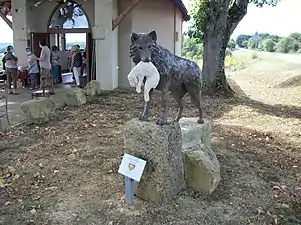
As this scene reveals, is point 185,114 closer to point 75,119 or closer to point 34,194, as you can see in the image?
point 75,119

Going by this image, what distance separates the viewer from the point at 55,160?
520 cm

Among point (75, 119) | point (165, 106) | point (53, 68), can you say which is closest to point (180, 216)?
point (165, 106)

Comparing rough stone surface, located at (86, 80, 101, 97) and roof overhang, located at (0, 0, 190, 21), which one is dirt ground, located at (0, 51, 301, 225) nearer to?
rough stone surface, located at (86, 80, 101, 97)

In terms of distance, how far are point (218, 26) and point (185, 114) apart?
401cm

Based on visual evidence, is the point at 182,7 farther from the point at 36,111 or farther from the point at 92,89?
the point at 36,111

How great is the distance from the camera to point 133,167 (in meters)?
3.72

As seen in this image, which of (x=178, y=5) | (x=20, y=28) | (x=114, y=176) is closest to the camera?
(x=114, y=176)

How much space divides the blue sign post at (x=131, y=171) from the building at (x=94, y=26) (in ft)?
29.5

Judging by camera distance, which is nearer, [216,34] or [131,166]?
[131,166]

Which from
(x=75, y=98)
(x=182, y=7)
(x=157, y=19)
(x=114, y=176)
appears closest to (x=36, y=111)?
(x=75, y=98)

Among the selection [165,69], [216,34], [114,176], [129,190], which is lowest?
[114,176]

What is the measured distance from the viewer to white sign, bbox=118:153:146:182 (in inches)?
144

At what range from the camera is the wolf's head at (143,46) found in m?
3.61

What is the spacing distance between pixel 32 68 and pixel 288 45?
75.5ft
